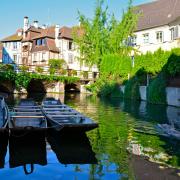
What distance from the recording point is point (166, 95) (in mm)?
31172

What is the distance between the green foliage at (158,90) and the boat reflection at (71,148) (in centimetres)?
1974

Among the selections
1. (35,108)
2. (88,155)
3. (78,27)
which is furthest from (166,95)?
(78,27)

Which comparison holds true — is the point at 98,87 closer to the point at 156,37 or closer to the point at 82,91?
the point at 82,91

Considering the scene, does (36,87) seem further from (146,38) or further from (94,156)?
(94,156)

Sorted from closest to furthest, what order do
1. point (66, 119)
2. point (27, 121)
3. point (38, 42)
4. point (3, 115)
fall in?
1. point (27, 121)
2. point (66, 119)
3. point (3, 115)
4. point (38, 42)

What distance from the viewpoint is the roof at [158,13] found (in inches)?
1941

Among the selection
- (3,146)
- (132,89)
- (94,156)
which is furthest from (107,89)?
(94,156)

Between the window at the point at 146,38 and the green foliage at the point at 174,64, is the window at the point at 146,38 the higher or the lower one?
the higher one

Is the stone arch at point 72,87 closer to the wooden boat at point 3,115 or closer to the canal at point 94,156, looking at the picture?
the wooden boat at point 3,115

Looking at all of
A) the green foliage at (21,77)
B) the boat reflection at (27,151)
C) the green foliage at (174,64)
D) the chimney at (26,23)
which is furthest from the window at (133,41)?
the boat reflection at (27,151)

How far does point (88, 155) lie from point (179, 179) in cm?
316

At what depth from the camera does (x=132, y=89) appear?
39406 millimetres

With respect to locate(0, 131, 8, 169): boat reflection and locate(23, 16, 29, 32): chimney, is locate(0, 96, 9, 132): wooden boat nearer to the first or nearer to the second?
locate(0, 131, 8, 169): boat reflection

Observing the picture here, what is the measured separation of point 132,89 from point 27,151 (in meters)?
30.1
